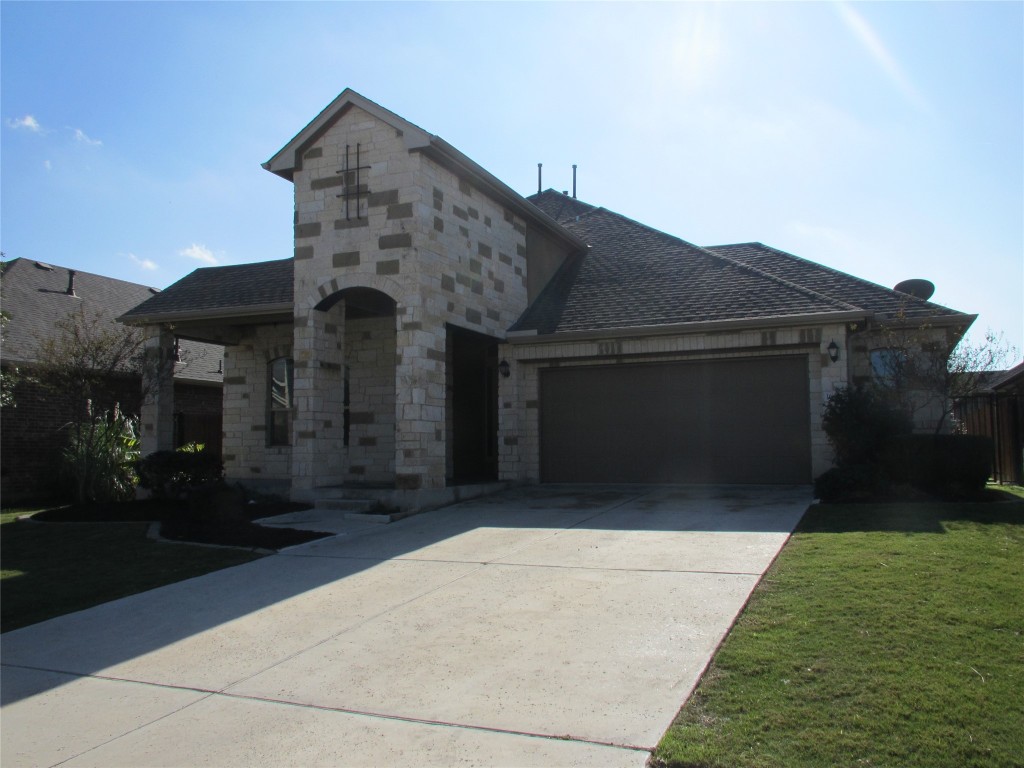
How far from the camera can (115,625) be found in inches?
271

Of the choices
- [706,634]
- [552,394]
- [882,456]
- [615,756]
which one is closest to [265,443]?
[552,394]

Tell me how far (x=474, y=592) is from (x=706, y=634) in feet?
7.90

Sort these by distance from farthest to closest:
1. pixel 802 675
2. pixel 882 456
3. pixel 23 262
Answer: pixel 23 262 → pixel 882 456 → pixel 802 675

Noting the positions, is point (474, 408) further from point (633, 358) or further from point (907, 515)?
point (907, 515)

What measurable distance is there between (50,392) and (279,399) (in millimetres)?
4596

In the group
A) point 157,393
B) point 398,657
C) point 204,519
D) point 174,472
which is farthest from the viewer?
point 157,393

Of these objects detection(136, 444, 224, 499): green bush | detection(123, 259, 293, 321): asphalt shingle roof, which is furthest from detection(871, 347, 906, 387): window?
detection(136, 444, 224, 499): green bush

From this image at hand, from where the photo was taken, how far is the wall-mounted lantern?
43.2ft

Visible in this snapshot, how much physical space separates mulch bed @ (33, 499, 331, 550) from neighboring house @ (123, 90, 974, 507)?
104cm

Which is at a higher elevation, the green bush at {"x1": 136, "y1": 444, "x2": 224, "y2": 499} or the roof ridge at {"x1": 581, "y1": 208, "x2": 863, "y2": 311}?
the roof ridge at {"x1": 581, "y1": 208, "x2": 863, "y2": 311}

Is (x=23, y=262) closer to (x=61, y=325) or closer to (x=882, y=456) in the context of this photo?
(x=61, y=325)

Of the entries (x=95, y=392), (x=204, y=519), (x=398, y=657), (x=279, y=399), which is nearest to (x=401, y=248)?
(x=204, y=519)

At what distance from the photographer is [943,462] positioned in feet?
37.8

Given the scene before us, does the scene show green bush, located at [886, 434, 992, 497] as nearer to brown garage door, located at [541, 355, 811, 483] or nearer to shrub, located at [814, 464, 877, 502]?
shrub, located at [814, 464, 877, 502]
